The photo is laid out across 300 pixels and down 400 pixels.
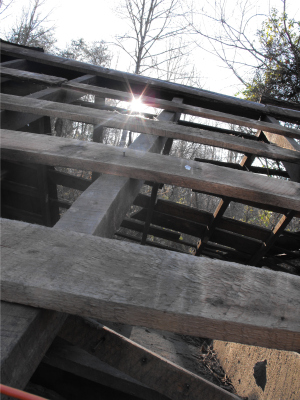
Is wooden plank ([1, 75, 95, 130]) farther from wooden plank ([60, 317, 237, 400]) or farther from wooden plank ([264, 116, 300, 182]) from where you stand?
wooden plank ([264, 116, 300, 182])

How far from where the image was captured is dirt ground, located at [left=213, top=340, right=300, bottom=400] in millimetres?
2414

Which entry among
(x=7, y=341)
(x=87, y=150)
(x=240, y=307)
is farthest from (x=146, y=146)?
(x=7, y=341)

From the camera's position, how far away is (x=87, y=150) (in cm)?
168

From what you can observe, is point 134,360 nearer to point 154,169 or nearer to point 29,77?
point 154,169

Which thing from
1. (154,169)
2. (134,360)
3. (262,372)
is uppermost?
(154,169)

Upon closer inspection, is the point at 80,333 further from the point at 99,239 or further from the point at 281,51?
the point at 281,51

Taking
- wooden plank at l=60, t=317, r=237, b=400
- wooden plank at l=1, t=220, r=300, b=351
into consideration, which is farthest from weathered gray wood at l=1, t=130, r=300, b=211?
wooden plank at l=60, t=317, r=237, b=400

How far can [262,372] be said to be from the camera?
2.88m

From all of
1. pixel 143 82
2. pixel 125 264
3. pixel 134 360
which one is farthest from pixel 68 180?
pixel 125 264

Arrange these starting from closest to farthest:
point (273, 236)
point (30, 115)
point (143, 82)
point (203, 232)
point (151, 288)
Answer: point (151, 288) < point (30, 115) < point (273, 236) < point (143, 82) < point (203, 232)

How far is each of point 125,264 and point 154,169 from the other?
0.77m

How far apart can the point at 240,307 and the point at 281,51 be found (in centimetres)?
897

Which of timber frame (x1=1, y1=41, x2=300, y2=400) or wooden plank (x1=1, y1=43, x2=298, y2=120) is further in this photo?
wooden plank (x1=1, y1=43, x2=298, y2=120)

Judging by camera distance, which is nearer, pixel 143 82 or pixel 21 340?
pixel 21 340
